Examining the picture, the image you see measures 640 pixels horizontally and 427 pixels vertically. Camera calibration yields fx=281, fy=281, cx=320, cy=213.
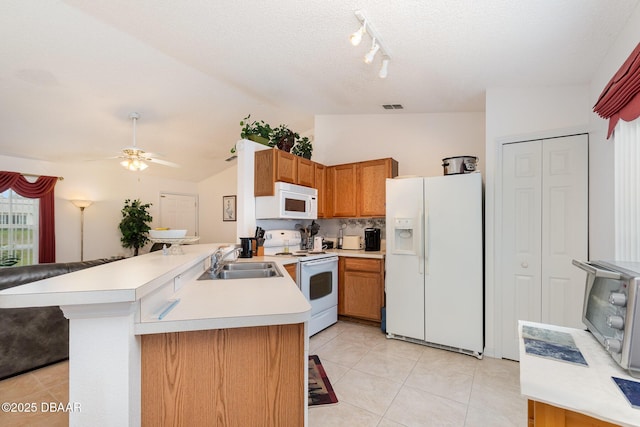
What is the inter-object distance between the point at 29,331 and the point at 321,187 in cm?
329

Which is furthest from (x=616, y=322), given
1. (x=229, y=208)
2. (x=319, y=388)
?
(x=229, y=208)

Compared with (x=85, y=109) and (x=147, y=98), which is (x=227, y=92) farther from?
(x=85, y=109)

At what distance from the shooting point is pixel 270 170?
328 cm

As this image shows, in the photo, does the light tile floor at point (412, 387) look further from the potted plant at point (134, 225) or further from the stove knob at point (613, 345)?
the potted plant at point (134, 225)

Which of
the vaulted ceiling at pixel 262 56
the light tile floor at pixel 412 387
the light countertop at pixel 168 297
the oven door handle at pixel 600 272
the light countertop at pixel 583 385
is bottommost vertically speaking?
the light tile floor at pixel 412 387

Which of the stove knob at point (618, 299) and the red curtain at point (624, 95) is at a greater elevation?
the red curtain at point (624, 95)

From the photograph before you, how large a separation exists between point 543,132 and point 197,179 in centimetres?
679

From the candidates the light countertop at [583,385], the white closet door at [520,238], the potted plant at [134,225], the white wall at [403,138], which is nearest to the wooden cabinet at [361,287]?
the white closet door at [520,238]

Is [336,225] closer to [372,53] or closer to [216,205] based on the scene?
[372,53]

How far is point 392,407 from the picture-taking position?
194 centimetres

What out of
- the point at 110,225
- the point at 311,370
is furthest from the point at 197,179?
the point at 311,370

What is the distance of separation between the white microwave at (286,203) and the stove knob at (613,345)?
275 cm

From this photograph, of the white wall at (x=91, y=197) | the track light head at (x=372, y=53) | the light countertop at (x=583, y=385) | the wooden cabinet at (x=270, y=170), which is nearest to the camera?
the light countertop at (x=583, y=385)

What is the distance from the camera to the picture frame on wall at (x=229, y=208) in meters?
6.71
